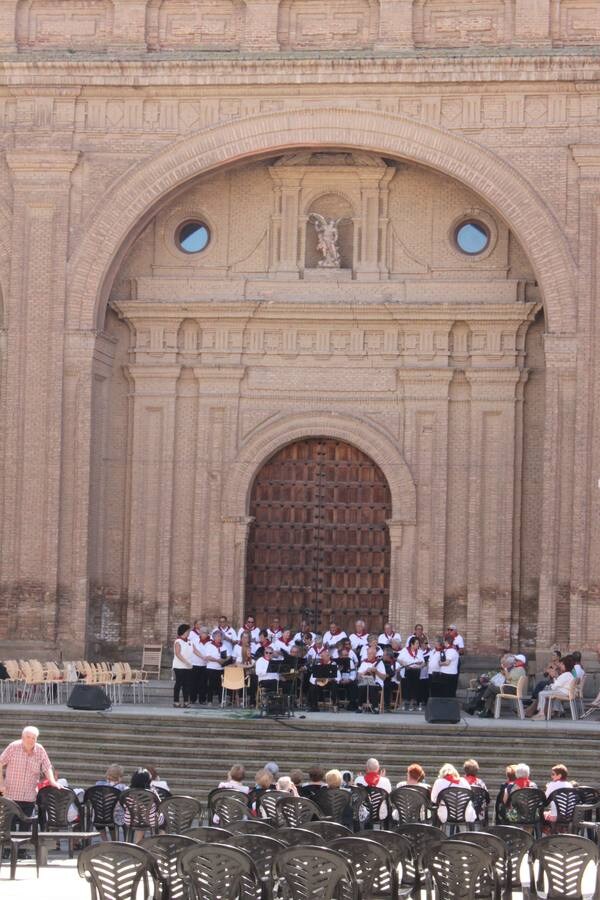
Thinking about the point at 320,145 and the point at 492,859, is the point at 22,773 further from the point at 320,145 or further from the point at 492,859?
the point at 320,145

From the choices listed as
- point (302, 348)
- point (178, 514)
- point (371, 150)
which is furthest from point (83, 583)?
point (371, 150)

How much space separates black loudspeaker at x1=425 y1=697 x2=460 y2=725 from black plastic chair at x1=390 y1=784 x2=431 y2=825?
21.9ft

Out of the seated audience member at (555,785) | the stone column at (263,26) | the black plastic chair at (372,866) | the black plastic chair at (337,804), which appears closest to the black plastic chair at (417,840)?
the black plastic chair at (372,866)

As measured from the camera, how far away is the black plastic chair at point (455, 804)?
17.1 meters

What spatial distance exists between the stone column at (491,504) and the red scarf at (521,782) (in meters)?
11.1

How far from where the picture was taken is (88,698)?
2439 cm

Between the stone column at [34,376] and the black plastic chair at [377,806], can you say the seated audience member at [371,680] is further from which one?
the black plastic chair at [377,806]

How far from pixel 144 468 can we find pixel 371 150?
19.6 feet

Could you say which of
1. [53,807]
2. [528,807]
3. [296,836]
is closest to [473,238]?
[528,807]

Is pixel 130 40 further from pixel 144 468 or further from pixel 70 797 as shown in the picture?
pixel 70 797

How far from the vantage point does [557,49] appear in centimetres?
2819

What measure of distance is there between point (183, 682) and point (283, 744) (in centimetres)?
354

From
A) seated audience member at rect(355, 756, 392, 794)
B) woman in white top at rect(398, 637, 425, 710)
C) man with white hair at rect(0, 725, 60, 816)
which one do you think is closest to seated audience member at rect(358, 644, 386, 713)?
woman in white top at rect(398, 637, 425, 710)

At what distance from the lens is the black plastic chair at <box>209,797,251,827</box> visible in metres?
15.9
